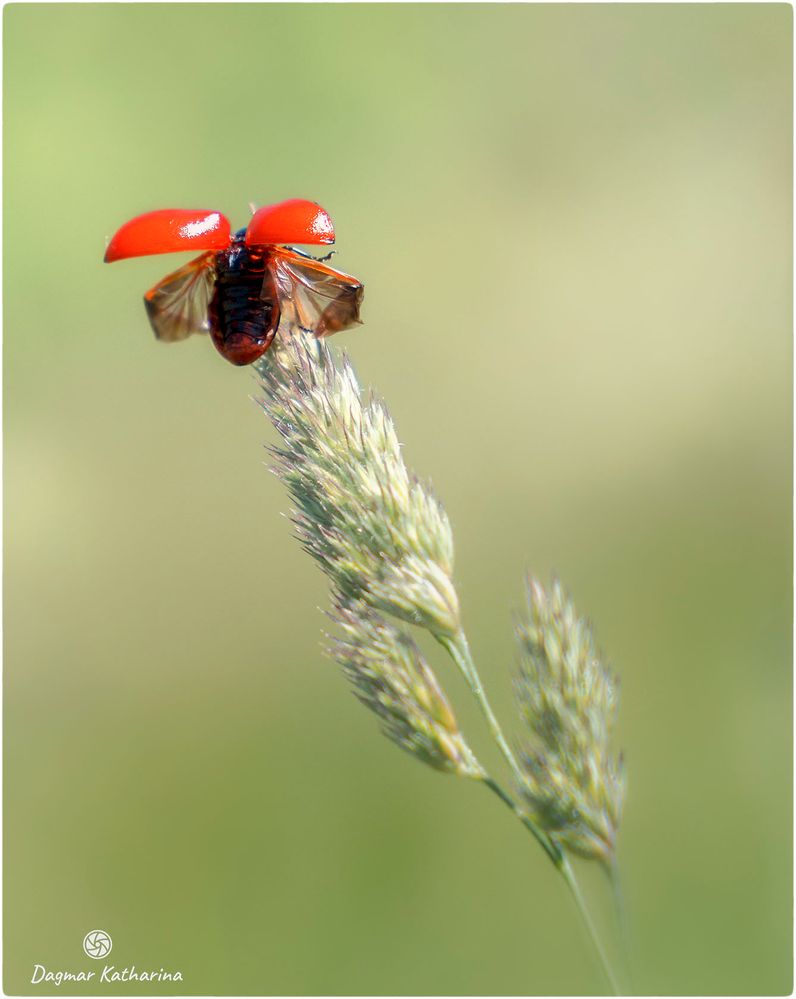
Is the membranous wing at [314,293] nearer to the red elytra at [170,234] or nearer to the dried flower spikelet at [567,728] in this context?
the red elytra at [170,234]

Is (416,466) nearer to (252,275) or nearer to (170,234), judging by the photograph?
(252,275)

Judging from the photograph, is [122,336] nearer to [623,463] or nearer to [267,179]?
[267,179]

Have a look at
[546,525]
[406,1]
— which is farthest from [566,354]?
[406,1]

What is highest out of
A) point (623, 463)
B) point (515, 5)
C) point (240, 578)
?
point (515, 5)

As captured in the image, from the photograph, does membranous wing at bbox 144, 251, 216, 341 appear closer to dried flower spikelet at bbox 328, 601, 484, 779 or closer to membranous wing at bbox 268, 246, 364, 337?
membranous wing at bbox 268, 246, 364, 337

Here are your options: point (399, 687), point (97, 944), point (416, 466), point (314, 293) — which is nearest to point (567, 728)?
point (399, 687)

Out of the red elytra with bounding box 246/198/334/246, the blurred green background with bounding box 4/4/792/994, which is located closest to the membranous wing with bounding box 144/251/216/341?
the red elytra with bounding box 246/198/334/246

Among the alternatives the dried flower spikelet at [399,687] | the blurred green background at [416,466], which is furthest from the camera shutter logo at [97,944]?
the dried flower spikelet at [399,687]
